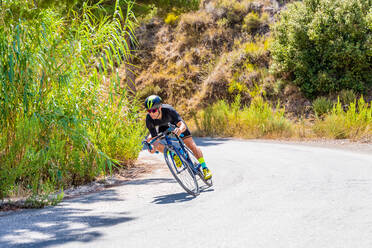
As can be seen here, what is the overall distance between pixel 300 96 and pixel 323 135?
638cm

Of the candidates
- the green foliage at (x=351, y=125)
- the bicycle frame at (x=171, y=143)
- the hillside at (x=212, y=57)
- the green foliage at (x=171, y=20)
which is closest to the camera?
the bicycle frame at (x=171, y=143)

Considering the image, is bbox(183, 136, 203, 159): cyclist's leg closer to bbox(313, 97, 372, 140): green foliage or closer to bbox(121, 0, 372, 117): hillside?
bbox(313, 97, 372, 140): green foliage

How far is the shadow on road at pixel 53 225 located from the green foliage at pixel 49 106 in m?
0.90

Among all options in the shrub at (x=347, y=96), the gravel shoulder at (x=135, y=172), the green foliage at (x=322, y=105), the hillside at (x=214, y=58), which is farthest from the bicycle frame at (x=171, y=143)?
the hillside at (x=214, y=58)

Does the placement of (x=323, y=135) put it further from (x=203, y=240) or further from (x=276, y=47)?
(x=203, y=240)

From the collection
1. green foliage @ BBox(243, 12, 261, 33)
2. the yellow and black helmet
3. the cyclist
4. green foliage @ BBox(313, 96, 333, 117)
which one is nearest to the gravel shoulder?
the cyclist

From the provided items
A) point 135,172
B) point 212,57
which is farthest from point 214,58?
point 135,172

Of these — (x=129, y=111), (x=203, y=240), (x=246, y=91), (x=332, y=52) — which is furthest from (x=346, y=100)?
(x=203, y=240)

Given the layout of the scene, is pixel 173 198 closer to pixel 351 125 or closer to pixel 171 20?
pixel 351 125

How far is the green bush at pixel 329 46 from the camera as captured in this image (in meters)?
19.7

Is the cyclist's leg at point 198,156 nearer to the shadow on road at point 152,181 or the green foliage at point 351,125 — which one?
the shadow on road at point 152,181

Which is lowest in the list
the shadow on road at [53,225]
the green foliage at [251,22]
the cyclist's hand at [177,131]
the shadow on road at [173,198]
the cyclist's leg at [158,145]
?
the shadow on road at [173,198]

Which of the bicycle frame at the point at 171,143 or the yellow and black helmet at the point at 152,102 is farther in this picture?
the bicycle frame at the point at 171,143

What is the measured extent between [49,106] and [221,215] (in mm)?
3812
